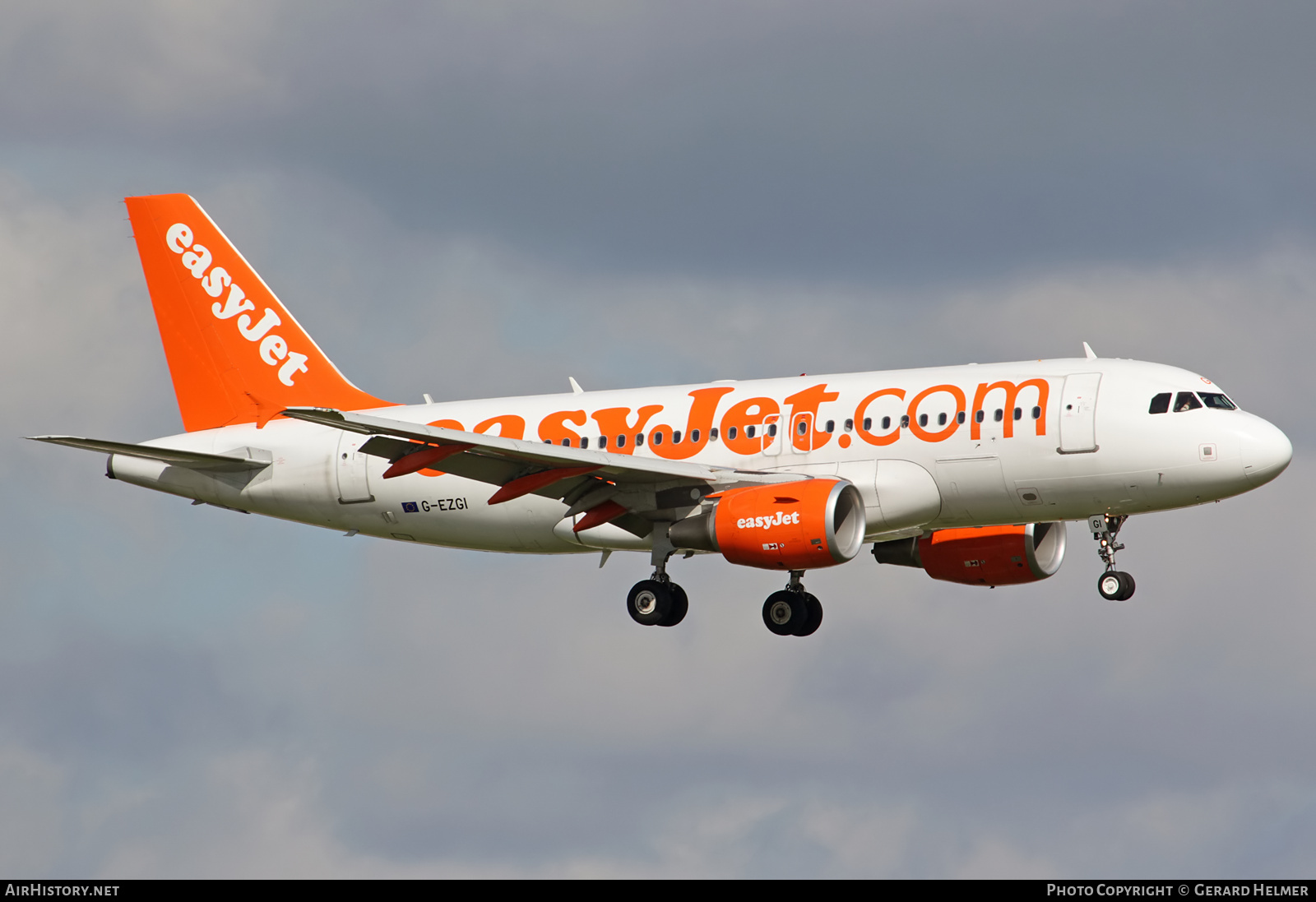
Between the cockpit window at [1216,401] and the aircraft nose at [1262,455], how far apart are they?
0.90 metres

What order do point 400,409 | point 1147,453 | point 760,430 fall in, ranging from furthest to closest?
point 400,409 < point 760,430 < point 1147,453

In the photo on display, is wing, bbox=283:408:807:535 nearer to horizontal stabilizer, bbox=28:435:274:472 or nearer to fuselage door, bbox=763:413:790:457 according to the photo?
fuselage door, bbox=763:413:790:457

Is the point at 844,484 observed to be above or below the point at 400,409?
below

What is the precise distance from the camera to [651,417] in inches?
1919

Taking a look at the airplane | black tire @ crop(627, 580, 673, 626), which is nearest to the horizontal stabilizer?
the airplane

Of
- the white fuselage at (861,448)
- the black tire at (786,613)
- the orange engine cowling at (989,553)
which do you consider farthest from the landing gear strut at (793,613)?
the white fuselage at (861,448)

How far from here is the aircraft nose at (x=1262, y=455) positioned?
1699 inches

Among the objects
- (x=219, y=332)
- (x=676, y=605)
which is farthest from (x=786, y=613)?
(x=219, y=332)

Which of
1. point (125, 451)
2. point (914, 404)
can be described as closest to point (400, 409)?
point (125, 451)

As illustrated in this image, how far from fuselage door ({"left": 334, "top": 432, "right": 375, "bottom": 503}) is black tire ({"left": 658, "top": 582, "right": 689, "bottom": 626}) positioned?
359 inches

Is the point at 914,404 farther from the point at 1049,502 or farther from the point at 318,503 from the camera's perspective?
the point at 318,503

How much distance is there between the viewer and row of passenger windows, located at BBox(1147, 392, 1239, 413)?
43.8 metres

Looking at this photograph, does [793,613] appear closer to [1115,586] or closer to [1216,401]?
[1115,586]

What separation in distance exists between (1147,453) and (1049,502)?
259 cm
